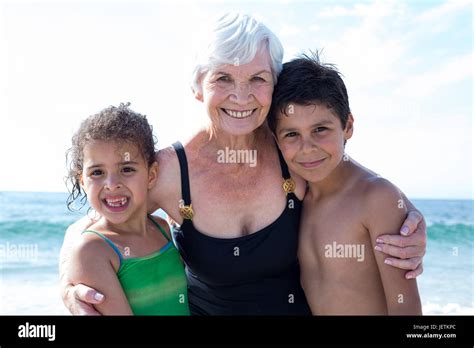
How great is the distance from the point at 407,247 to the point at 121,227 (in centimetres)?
163

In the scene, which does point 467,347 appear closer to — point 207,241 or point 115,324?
point 207,241

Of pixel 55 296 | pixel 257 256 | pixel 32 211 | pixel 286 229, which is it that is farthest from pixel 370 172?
pixel 32 211

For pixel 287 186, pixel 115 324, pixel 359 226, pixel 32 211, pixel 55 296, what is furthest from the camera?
pixel 32 211

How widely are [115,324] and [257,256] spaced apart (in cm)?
93

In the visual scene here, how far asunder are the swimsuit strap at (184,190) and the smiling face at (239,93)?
32cm

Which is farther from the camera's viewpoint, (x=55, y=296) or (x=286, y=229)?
(x=55, y=296)

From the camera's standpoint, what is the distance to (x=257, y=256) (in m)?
3.37

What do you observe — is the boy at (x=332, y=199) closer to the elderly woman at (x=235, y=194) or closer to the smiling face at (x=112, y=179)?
the elderly woman at (x=235, y=194)

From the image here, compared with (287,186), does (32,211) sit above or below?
above

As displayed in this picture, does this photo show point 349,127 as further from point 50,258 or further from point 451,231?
point 451,231

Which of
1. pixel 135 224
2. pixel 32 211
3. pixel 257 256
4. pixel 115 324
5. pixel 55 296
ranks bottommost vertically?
pixel 115 324

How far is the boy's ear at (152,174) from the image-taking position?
133 inches

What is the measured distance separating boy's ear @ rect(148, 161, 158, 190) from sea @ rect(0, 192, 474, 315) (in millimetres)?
6963

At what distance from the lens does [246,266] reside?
11.0 feet
